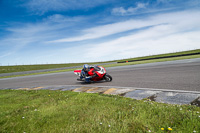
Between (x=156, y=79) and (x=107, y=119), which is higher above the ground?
(x=156, y=79)

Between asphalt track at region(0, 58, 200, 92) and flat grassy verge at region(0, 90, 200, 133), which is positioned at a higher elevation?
asphalt track at region(0, 58, 200, 92)

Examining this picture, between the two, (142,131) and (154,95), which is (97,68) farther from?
(142,131)

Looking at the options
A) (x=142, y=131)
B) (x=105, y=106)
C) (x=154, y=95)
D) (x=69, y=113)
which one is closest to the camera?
(x=142, y=131)

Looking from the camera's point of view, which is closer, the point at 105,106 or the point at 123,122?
the point at 123,122

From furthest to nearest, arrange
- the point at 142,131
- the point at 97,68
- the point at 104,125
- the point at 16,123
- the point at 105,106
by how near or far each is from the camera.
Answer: the point at 97,68 < the point at 105,106 < the point at 16,123 < the point at 104,125 < the point at 142,131

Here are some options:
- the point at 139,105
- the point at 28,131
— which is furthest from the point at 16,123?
the point at 139,105

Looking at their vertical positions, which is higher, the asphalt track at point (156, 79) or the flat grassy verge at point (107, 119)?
the asphalt track at point (156, 79)

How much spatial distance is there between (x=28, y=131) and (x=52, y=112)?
1.00 metres

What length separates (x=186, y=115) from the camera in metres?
3.30

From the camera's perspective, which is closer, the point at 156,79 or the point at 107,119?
the point at 107,119

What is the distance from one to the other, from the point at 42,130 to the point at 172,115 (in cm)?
296

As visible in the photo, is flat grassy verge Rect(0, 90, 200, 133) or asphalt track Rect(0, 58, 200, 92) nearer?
flat grassy verge Rect(0, 90, 200, 133)

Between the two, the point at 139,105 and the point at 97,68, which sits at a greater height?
the point at 97,68

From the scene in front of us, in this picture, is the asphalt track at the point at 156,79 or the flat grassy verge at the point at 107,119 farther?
the asphalt track at the point at 156,79
